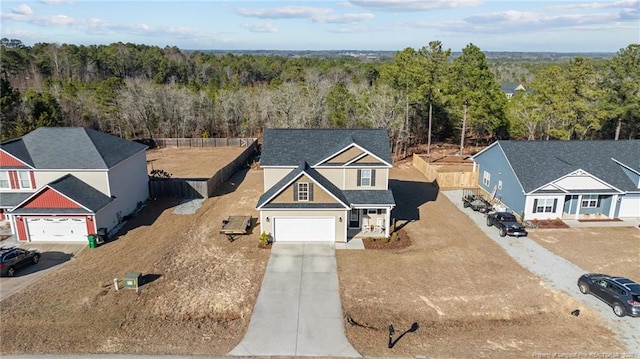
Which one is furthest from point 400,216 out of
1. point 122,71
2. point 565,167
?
point 122,71

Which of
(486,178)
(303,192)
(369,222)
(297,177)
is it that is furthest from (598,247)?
(297,177)

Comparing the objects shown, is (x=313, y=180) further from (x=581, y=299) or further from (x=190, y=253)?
(x=581, y=299)

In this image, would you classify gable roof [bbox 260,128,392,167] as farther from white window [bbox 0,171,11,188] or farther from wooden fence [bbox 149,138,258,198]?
white window [bbox 0,171,11,188]

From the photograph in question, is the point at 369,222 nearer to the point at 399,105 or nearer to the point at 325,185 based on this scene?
the point at 325,185

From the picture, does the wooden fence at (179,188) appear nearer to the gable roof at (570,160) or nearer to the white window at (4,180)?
the white window at (4,180)

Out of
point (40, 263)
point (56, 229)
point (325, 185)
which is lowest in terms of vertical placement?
point (40, 263)
